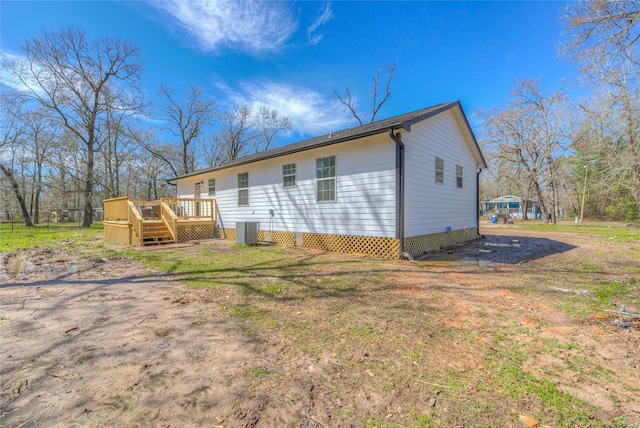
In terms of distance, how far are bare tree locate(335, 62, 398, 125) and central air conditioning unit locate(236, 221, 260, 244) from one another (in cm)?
1850

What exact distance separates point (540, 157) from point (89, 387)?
32.0 m

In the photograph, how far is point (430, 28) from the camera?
12.8 meters

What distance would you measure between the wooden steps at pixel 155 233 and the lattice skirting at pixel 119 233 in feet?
2.38

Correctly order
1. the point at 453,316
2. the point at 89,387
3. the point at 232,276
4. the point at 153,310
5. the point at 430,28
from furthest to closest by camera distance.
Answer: the point at 430,28
the point at 232,276
the point at 153,310
the point at 453,316
the point at 89,387

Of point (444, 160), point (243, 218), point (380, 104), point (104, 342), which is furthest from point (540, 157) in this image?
point (104, 342)

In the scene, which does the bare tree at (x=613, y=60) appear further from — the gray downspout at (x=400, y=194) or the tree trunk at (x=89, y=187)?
the tree trunk at (x=89, y=187)

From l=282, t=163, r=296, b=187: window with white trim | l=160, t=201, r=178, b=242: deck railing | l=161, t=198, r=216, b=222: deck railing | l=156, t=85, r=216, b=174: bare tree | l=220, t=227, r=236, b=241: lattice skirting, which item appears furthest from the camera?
l=156, t=85, r=216, b=174: bare tree

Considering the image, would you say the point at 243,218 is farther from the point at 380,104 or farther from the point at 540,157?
the point at 540,157

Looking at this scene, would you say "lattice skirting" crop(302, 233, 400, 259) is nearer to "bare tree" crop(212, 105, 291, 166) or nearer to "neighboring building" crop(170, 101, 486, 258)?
"neighboring building" crop(170, 101, 486, 258)

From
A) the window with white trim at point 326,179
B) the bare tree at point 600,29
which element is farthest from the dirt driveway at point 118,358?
the bare tree at point 600,29

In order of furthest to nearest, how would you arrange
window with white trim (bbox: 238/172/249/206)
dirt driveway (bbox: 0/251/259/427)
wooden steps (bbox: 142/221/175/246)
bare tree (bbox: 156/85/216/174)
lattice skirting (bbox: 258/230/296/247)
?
bare tree (bbox: 156/85/216/174) < window with white trim (bbox: 238/172/249/206) < wooden steps (bbox: 142/221/175/246) < lattice skirting (bbox: 258/230/296/247) < dirt driveway (bbox: 0/251/259/427)

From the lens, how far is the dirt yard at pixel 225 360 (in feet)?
5.91

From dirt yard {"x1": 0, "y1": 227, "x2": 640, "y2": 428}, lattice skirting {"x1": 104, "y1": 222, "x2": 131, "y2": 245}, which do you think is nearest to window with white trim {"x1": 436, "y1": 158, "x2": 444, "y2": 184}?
dirt yard {"x1": 0, "y1": 227, "x2": 640, "y2": 428}

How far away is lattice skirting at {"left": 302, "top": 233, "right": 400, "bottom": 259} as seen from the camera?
7453mm
